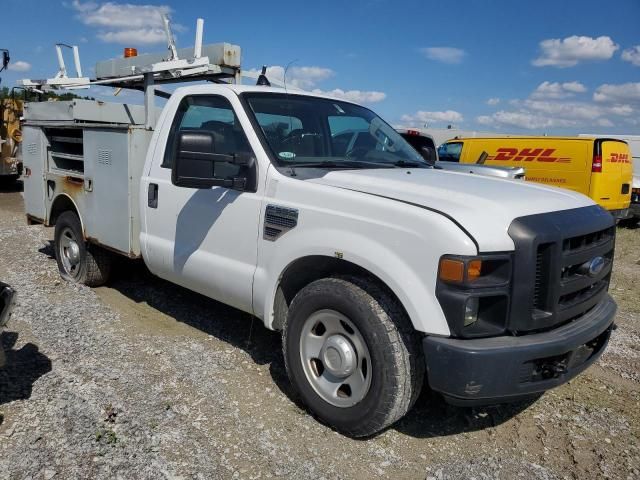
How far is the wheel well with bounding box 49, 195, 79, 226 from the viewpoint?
575 cm

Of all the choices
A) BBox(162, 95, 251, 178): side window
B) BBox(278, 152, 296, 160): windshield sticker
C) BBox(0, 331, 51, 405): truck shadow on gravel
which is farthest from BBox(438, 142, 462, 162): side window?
BBox(0, 331, 51, 405): truck shadow on gravel

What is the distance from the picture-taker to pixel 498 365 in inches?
106

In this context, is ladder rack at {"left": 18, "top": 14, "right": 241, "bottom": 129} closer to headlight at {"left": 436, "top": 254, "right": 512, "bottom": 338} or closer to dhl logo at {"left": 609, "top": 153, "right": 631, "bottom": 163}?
headlight at {"left": 436, "top": 254, "right": 512, "bottom": 338}

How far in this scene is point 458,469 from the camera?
3045 millimetres

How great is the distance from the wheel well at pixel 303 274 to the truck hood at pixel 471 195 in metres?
0.45

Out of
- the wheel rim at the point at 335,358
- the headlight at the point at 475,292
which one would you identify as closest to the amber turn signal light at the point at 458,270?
the headlight at the point at 475,292

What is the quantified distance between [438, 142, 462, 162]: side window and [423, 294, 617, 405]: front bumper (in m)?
10.8

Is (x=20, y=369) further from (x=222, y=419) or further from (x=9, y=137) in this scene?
(x=9, y=137)

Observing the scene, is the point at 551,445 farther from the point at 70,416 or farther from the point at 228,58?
the point at 228,58

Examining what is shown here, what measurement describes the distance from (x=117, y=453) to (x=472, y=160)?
11.4 meters

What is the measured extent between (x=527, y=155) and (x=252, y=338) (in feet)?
30.6

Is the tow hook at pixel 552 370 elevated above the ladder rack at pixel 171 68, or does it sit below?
below

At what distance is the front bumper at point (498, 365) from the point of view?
2.67 meters

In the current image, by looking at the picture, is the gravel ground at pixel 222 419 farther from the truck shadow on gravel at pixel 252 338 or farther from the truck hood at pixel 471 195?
the truck hood at pixel 471 195
